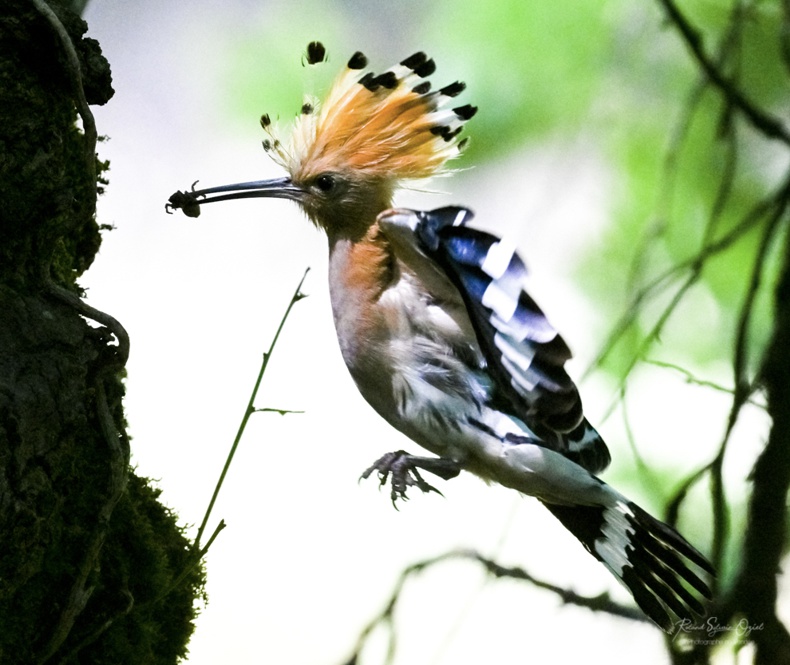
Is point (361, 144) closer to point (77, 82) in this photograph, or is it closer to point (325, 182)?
point (325, 182)

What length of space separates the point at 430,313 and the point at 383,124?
0.24 metres

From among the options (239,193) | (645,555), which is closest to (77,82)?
(239,193)

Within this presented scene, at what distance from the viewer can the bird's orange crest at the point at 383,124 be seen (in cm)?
99

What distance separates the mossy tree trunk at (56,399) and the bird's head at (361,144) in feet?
0.78

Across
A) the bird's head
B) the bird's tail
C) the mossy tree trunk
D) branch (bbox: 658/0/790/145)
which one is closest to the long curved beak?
the bird's head

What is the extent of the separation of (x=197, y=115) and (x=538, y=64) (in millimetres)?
541

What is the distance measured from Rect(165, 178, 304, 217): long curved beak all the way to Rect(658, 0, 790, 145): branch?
0.72 m

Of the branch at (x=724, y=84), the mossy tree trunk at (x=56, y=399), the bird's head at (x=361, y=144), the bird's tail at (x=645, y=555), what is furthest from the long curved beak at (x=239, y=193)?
the branch at (x=724, y=84)

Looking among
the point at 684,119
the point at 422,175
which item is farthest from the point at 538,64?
the point at 422,175

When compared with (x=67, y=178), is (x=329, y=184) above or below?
above

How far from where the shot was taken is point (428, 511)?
1273 mm

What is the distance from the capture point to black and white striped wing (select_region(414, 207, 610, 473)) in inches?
34.1

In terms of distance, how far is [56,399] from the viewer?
782mm

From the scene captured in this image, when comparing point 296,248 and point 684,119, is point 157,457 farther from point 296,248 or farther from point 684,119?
point 684,119
